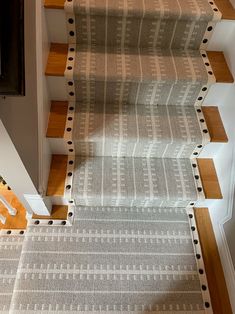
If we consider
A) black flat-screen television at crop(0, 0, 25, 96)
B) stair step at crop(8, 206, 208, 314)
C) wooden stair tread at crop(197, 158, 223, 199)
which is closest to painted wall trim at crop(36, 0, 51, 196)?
stair step at crop(8, 206, 208, 314)

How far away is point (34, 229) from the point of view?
1.42 m

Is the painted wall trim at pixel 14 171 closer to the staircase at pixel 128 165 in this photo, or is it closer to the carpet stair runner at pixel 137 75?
the staircase at pixel 128 165

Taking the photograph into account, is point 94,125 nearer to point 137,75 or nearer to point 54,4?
point 137,75

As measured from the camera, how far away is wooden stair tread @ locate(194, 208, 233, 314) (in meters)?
1.29

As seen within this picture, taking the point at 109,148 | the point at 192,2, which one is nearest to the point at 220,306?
the point at 109,148

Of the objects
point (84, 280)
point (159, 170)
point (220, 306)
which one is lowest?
point (220, 306)

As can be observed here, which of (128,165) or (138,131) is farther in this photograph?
(128,165)

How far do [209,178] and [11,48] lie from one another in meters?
1.13

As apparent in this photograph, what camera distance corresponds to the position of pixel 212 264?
4.56 feet

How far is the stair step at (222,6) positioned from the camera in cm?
120

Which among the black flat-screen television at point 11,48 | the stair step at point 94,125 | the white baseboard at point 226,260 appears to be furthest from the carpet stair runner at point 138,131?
the black flat-screen television at point 11,48

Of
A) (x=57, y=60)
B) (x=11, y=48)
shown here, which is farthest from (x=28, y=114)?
(x=57, y=60)

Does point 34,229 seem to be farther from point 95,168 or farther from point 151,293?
point 151,293

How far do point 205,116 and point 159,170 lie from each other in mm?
372
